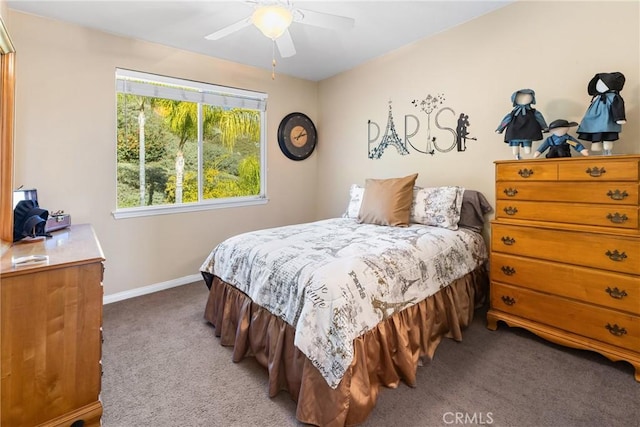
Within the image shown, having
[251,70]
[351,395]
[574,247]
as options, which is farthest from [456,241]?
[251,70]

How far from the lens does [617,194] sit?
1.74 m

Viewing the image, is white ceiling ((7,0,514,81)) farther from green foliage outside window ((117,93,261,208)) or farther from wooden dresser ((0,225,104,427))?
wooden dresser ((0,225,104,427))

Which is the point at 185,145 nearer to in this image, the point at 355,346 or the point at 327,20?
the point at 327,20

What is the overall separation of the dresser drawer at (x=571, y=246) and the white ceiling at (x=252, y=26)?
1826 mm

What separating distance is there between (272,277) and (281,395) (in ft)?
2.05

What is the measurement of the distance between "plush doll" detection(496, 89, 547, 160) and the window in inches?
106

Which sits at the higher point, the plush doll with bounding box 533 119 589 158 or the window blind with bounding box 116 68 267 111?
the window blind with bounding box 116 68 267 111

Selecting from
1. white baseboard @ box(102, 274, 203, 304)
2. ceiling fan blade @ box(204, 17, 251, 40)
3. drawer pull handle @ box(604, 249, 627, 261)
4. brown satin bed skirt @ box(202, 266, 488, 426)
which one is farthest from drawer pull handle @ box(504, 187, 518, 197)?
white baseboard @ box(102, 274, 203, 304)

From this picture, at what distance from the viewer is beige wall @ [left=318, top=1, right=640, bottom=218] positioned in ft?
6.77

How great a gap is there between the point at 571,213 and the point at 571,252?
0.24 metres

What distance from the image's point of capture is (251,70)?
12.1 ft

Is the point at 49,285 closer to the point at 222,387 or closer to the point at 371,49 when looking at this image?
the point at 222,387

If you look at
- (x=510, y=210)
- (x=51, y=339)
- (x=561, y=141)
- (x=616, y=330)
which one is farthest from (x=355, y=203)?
(x=51, y=339)

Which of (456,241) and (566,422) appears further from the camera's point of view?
(456,241)
